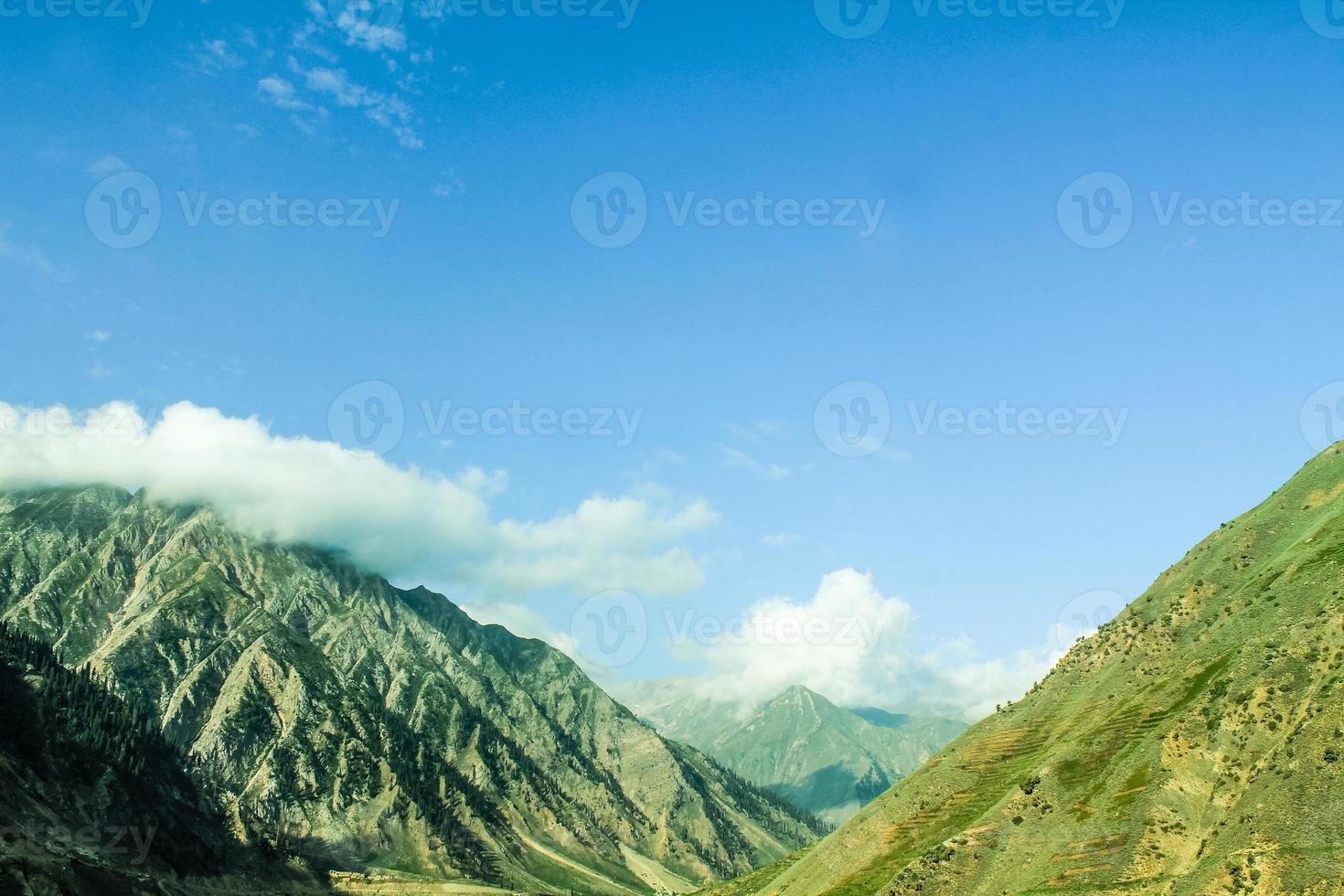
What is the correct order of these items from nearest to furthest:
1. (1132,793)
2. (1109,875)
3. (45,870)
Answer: (1109,875) → (1132,793) → (45,870)

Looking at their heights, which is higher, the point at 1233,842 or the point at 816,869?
the point at 1233,842

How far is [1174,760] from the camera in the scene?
86750 mm

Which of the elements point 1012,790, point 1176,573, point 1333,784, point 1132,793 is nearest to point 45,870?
point 1012,790

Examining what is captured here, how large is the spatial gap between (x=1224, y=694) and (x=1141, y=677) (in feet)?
76.9

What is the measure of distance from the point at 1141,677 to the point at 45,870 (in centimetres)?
13129

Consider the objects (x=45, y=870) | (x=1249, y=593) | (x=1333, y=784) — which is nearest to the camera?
(x=1333, y=784)

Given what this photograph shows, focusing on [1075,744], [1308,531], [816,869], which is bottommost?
[816,869]

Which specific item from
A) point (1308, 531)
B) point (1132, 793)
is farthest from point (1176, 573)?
point (1132, 793)

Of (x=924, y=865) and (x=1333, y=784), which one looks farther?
(x=924, y=865)

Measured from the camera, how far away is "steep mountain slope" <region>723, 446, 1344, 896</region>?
71312 mm

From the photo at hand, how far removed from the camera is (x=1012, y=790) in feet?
340

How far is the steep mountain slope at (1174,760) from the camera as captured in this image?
71.3 m

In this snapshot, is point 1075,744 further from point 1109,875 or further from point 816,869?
point 816,869

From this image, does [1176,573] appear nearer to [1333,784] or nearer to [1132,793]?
[1132,793]
